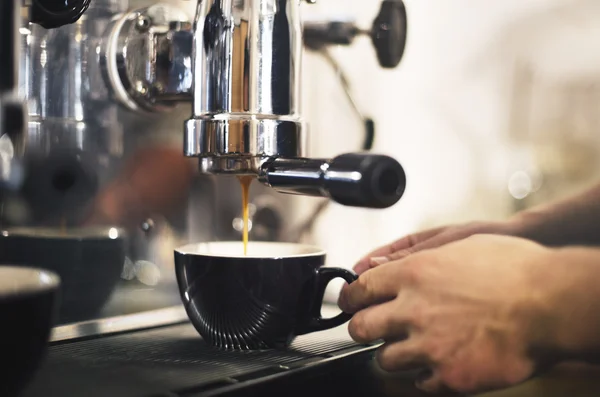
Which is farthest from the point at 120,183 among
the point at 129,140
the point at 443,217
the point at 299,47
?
the point at 443,217

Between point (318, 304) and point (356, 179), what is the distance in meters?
0.14

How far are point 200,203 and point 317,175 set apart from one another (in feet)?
0.92

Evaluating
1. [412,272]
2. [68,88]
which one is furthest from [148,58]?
[412,272]

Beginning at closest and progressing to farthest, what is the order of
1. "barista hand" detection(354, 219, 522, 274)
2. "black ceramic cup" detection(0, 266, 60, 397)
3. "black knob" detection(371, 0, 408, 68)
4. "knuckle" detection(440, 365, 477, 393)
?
1. "black ceramic cup" detection(0, 266, 60, 397)
2. "knuckle" detection(440, 365, 477, 393)
3. "barista hand" detection(354, 219, 522, 274)
4. "black knob" detection(371, 0, 408, 68)

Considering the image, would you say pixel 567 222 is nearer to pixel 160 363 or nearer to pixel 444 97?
pixel 444 97

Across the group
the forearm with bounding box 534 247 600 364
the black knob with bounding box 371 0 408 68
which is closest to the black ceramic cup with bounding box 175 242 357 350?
the forearm with bounding box 534 247 600 364

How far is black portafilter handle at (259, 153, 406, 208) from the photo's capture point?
1.21 feet

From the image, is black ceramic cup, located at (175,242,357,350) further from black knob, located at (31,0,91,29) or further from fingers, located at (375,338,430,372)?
black knob, located at (31,0,91,29)

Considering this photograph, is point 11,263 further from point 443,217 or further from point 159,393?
point 443,217

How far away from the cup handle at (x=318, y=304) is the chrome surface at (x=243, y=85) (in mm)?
89

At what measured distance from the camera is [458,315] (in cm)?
45

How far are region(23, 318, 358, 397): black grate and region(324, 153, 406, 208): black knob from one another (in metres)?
0.12

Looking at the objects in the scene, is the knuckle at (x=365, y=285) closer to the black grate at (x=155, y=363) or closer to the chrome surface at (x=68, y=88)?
the black grate at (x=155, y=363)

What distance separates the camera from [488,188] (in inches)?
24.6
